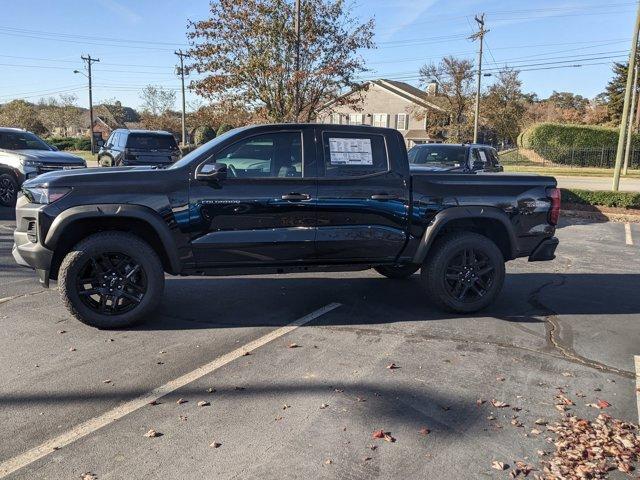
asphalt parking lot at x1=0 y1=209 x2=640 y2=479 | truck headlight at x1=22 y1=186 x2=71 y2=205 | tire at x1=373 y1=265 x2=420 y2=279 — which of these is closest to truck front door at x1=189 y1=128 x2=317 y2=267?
asphalt parking lot at x1=0 y1=209 x2=640 y2=479

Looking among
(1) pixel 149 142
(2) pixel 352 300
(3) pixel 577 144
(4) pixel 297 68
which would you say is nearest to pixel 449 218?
(2) pixel 352 300

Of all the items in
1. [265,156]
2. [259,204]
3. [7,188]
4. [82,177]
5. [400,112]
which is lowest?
[7,188]

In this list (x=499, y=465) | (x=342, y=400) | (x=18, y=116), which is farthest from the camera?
(x=18, y=116)

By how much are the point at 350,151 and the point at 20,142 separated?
10775 mm

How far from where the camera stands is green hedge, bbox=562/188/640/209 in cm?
1361

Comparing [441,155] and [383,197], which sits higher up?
[441,155]

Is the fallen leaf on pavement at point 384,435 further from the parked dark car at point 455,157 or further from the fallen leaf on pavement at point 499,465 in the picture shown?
the parked dark car at point 455,157

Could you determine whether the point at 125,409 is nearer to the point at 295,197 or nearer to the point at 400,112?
the point at 295,197

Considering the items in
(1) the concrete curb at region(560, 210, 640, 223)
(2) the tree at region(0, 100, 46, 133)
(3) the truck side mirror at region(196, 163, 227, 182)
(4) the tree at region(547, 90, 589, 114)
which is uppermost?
(4) the tree at region(547, 90, 589, 114)

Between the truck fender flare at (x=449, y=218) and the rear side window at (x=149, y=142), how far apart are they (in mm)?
11838

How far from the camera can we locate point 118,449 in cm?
292

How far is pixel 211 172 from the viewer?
4.56 meters

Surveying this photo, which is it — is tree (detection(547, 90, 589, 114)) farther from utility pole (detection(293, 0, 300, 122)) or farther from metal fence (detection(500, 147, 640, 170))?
utility pole (detection(293, 0, 300, 122))

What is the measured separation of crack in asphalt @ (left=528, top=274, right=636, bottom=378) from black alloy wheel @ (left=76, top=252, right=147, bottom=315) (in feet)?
12.1
